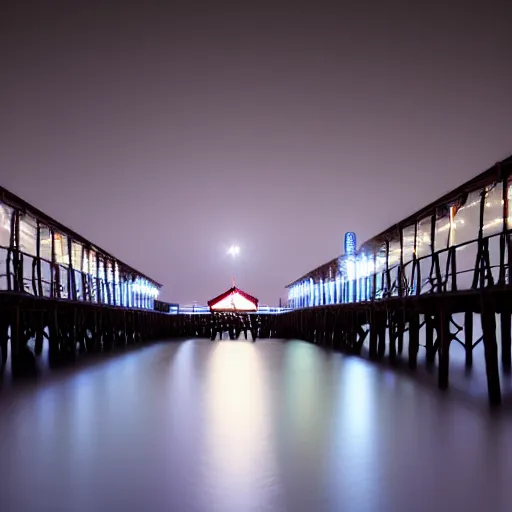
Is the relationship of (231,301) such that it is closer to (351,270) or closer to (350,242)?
(350,242)

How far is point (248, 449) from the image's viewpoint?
677 centimetres

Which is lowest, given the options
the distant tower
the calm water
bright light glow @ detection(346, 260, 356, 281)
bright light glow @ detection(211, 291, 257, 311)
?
the calm water

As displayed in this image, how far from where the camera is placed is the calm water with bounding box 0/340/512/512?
16.9 ft

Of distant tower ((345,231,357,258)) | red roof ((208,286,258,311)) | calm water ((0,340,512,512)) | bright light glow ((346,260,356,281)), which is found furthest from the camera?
red roof ((208,286,258,311))

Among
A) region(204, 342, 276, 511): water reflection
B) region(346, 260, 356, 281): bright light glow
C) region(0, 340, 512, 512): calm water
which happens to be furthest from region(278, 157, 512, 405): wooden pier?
region(204, 342, 276, 511): water reflection

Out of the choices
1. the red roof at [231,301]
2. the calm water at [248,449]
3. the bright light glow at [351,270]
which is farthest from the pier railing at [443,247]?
the red roof at [231,301]

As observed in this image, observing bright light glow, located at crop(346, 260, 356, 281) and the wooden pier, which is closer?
the wooden pier

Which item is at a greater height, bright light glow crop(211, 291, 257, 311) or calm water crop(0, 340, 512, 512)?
bright light glow crop(211, 291, 257, 311)

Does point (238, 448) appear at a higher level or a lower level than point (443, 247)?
lower

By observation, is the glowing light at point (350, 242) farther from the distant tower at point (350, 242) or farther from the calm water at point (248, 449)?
the calm water at point (248, 449)

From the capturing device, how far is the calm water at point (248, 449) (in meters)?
5.15

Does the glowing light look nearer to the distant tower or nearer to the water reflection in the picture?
the distant tower

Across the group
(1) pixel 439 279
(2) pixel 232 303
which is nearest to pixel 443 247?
(1) pixel 439 279

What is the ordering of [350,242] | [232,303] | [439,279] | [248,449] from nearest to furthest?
[248,449], [439,279], [350,242], [232,303]
